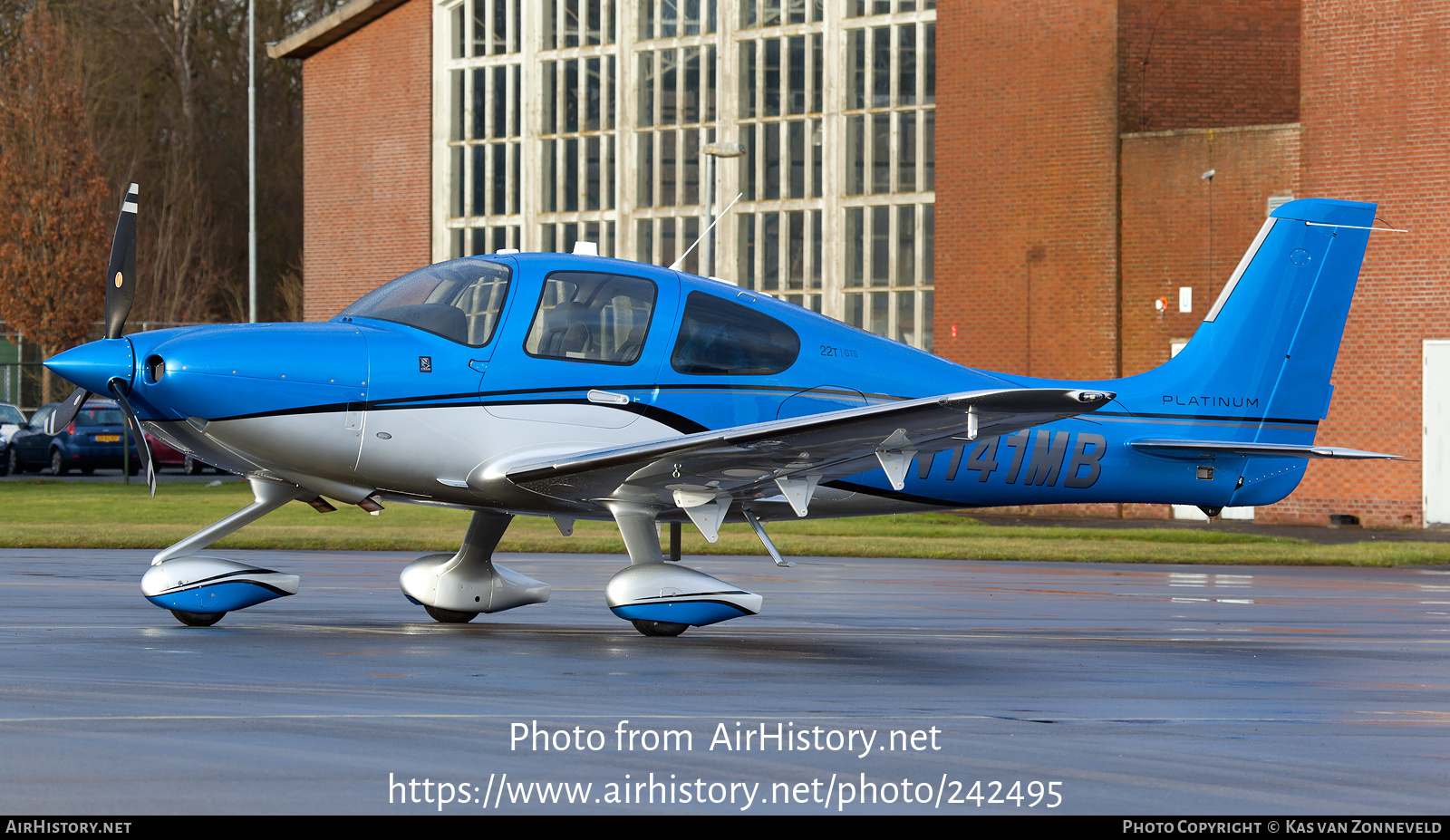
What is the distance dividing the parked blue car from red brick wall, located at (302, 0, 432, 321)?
5663 mm

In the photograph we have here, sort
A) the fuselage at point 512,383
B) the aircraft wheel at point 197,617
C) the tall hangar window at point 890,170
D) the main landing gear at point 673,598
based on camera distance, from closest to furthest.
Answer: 1. the fuselage at point 512,383
2. the main landing gear at point 673,598
3. the aircraft wheel at point 197,617
4. the tall hangar window at point 890,170

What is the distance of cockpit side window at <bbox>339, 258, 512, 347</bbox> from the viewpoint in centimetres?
1034

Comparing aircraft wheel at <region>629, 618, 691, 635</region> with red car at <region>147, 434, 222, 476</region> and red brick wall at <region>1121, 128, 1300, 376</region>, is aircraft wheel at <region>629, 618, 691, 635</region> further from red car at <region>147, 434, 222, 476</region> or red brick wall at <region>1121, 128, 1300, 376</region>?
red car at <region>147, 434, 222, 476</region>

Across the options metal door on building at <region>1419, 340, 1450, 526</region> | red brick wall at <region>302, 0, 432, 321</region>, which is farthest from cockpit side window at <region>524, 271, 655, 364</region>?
red brick wall at <region>302, 0, 432, 321</region>

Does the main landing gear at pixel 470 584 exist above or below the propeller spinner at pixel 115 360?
below

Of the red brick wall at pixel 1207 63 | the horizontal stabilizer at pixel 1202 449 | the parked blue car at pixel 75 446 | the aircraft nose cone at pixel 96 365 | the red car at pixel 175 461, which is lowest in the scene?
the red car at pixel 175 461

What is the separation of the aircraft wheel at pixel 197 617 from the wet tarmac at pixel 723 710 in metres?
0.18

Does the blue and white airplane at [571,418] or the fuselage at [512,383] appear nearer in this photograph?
the blue and white airplane at [571,418]

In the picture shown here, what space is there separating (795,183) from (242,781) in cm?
2949

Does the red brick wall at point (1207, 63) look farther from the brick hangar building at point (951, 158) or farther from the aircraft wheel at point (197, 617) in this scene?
the aircraft wheel at point (197, 617)

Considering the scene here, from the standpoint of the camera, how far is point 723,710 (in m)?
7.66

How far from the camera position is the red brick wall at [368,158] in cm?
3888

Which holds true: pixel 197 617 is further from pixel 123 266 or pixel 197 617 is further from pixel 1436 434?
pixel 1436 434

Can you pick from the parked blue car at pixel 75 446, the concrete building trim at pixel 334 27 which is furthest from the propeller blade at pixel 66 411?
the concrete building trim at pixel 334 27
